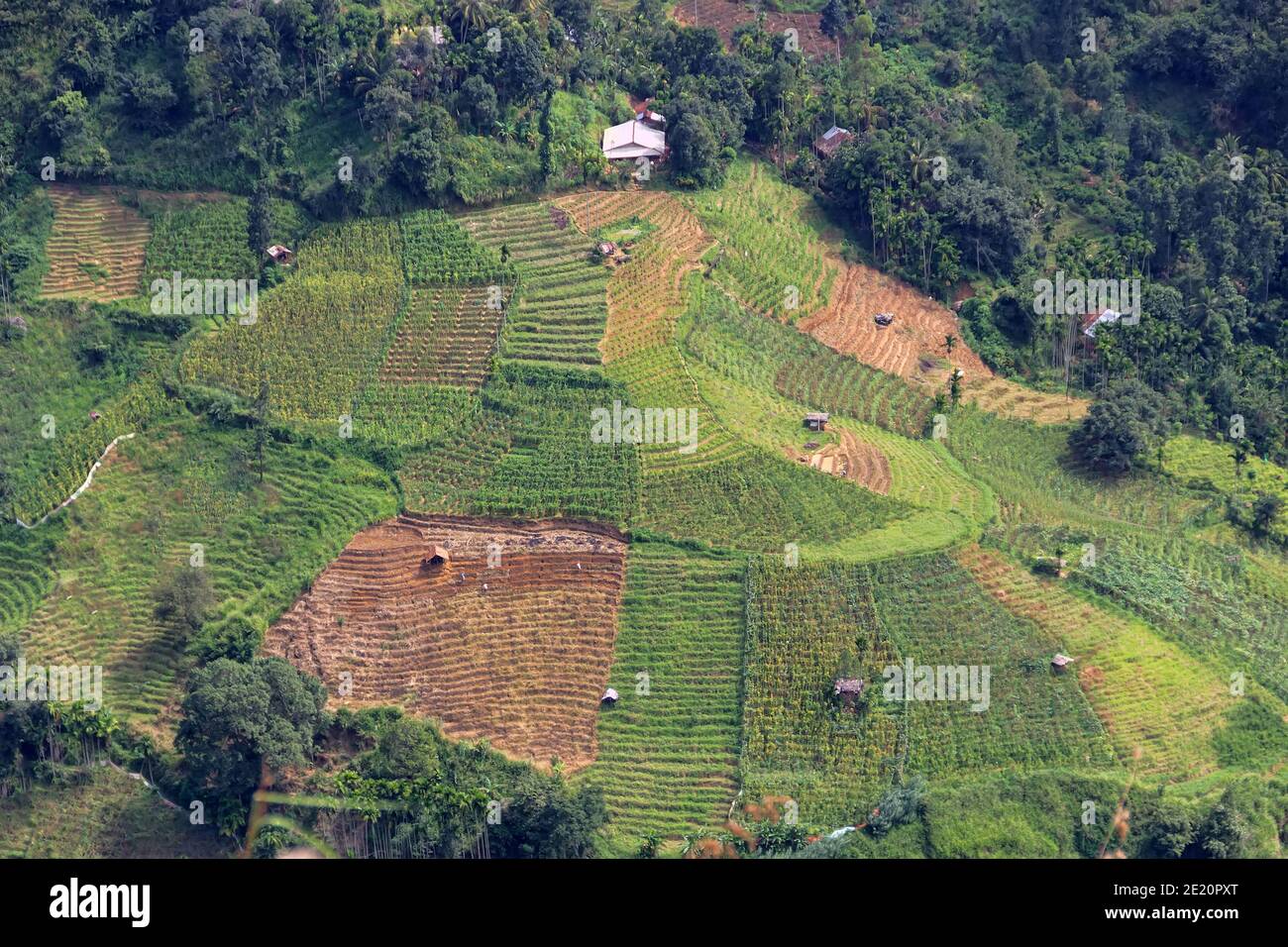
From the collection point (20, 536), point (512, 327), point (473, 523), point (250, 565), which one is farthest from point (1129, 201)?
point (20, 536)

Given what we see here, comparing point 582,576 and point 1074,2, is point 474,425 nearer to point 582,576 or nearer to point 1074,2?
point 582,576

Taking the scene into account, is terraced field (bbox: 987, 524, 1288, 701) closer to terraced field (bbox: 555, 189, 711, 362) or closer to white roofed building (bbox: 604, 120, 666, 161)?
terraced field (bbox: 555, 189, 711, 362)

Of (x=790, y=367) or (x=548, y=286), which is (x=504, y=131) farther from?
(x=790, y=367)

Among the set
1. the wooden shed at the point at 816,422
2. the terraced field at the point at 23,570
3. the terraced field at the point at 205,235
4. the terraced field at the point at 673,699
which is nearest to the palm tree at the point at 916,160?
the wooden shed at the point at 816,422

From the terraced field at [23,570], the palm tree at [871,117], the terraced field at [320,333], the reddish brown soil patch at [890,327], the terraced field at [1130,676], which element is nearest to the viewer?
the terraced field at [1130,676]

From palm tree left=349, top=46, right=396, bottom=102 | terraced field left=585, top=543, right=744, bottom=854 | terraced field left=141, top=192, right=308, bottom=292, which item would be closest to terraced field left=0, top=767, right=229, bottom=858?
terraced field left=585, top=543, right=744, bottom=854

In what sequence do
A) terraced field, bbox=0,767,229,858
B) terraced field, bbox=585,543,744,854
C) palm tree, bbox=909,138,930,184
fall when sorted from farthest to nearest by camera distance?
palm tree, bbox=909,138,930,184 < terraced field, bbox=585,543,744,854 < terraced field, bbox=0,767,229,858

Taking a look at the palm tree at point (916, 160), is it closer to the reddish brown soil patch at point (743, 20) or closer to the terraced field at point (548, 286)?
the reddish brown soil patch at point (743, 20)
